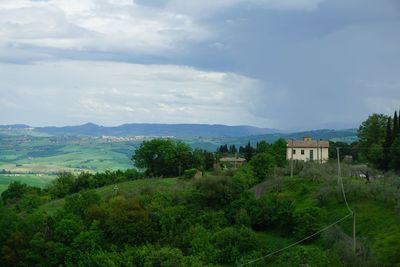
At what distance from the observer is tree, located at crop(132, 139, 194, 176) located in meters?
89.2

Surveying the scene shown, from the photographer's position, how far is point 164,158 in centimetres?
9056

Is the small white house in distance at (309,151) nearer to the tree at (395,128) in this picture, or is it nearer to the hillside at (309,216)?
the tree at (395,128)

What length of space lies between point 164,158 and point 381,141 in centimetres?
3356

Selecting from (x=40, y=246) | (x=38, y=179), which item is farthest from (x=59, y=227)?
(x=38, y=179)

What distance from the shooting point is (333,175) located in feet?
175

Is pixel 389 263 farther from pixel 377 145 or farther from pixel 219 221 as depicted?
pixel 377 145

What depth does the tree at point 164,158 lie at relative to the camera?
89188 millimetres

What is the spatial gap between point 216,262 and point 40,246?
16002 mm

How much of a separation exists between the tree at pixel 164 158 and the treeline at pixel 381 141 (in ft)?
87.0

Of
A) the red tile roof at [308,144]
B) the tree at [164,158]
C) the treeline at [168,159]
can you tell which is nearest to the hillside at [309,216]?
the red tile roof at [308,144]

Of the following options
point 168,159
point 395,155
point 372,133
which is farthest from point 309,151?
point 168,159

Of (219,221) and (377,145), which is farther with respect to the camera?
(377,145)

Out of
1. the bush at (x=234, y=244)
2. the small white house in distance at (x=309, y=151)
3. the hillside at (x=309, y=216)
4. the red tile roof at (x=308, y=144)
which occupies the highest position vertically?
the red tile roof at (x=308, y=144)

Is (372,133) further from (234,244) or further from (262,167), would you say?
(234,244)
